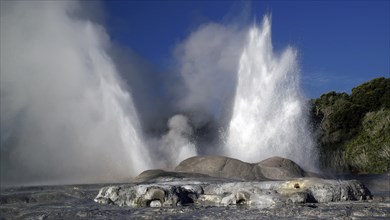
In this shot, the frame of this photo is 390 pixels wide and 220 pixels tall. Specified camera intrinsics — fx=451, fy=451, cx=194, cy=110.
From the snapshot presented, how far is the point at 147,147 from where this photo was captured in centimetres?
2305

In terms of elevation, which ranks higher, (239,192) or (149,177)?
(149,177)

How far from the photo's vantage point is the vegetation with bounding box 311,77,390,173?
34.7 m

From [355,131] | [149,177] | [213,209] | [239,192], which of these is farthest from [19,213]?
[355,131]

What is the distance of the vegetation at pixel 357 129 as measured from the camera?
1367 inches

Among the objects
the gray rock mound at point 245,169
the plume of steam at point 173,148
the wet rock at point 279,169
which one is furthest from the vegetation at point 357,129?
the gray rock mound at point 245,169

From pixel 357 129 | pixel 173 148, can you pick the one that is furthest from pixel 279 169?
pixel 357 129

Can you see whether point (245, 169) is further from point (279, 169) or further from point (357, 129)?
point (357, 129)

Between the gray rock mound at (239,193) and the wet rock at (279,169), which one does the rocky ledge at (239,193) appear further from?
the wet rock at (279,169)

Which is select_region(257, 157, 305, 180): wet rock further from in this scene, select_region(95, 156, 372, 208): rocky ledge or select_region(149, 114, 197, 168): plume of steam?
select_region(149, 114, 197, 168): plume of steam

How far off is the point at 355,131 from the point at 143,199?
32.1m

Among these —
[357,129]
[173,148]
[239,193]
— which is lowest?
[239,193]

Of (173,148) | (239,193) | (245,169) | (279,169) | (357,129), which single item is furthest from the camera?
(357,129)

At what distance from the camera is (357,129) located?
125 ft

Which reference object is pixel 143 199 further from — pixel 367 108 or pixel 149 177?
pixel 367 108
